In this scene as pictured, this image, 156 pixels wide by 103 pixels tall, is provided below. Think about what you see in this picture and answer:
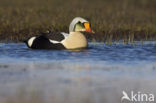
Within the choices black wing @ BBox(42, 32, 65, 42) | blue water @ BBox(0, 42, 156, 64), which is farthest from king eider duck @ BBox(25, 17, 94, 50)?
blue water @ BBox(0, 42, 156, 64)

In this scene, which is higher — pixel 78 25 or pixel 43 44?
pixel 78 25

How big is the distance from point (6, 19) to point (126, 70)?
944cm

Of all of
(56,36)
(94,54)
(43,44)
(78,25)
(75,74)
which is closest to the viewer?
(75,74)

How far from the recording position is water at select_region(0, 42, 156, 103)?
6.74 metres

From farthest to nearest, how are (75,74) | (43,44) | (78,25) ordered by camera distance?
(78,25) → (43,44) → (75,74)

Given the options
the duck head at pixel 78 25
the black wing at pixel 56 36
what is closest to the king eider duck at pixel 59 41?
the black wing at pixel 56 36

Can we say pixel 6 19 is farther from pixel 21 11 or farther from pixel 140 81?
pixel 140 81

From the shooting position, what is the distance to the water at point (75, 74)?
22.1 ft

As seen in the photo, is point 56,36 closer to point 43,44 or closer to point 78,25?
point 43,44

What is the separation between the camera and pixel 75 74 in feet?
28.1

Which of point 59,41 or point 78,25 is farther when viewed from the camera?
point 78,25

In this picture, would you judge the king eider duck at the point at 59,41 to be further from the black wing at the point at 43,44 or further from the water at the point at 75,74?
the water at the point at 75,74

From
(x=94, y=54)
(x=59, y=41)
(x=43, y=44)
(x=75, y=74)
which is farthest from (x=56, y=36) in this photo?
(x=75, y=74)

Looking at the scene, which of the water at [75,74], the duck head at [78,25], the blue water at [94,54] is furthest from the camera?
the duck head at [78,25]
